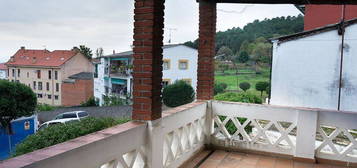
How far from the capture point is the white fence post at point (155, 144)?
218 centimetres

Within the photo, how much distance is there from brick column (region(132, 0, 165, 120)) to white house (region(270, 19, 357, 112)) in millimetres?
6934

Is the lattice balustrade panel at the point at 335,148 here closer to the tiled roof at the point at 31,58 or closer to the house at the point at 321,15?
the house at the point at 321,15

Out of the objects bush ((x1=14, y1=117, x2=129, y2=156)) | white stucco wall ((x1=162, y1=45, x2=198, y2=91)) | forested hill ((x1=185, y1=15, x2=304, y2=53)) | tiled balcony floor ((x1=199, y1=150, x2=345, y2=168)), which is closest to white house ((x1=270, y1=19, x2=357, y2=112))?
forested hill ((x1=185, y1=15, x2=304, y2=53))

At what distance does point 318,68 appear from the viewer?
26.6 feet

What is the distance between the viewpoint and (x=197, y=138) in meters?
3.43

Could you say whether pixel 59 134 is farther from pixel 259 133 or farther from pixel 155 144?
Answer: pixel 259 133

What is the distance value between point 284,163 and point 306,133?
0.45 m

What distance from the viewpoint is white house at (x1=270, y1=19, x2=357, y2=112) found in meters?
7.46

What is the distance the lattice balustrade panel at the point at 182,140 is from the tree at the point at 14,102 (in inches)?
505

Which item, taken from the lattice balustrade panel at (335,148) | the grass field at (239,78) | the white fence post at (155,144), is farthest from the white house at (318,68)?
the white fence post at (155,144)

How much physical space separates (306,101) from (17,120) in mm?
14568

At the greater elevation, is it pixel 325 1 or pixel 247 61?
pixel 325 1

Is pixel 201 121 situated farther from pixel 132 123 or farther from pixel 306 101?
pixel 306 101

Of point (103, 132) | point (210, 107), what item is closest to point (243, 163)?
point (210, 107)
